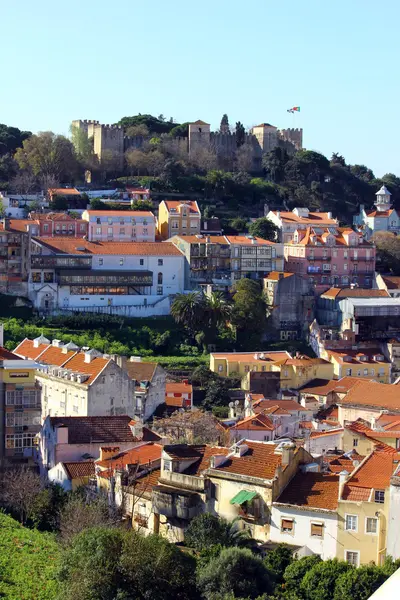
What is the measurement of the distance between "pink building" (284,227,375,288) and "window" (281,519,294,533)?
3810 cm

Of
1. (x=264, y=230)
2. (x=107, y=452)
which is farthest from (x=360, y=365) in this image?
(x=107, y=452)

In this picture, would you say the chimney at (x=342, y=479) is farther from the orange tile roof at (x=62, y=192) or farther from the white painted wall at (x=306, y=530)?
the orange tile roof at (x=62, y=192)

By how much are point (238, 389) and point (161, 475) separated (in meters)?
22.5

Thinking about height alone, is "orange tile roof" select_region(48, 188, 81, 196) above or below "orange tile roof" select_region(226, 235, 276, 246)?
above

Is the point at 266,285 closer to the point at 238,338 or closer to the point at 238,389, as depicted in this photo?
the point at 238,338

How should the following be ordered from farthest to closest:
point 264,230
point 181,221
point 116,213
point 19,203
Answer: point 19,203, point 181,221, point 264,230, point 116,213

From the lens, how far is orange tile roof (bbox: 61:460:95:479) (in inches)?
1278

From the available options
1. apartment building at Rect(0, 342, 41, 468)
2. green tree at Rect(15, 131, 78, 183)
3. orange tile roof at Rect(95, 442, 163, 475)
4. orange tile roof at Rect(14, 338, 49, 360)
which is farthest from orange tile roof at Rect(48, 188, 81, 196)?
orange tile roof at Rect(95, 442, 163, 475)

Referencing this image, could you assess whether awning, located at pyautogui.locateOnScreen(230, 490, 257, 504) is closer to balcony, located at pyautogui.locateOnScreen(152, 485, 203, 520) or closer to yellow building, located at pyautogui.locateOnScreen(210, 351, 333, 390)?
balcony, located at pyautogui.locateOnScreen(152, 485, 203, 520)

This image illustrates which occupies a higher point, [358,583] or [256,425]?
[256,425]

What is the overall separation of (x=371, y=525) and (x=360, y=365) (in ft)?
94.5

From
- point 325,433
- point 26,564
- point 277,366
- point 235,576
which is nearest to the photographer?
→ point 235,576

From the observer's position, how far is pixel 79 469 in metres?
32.9

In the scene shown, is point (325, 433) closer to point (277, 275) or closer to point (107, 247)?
point (277, 275)
